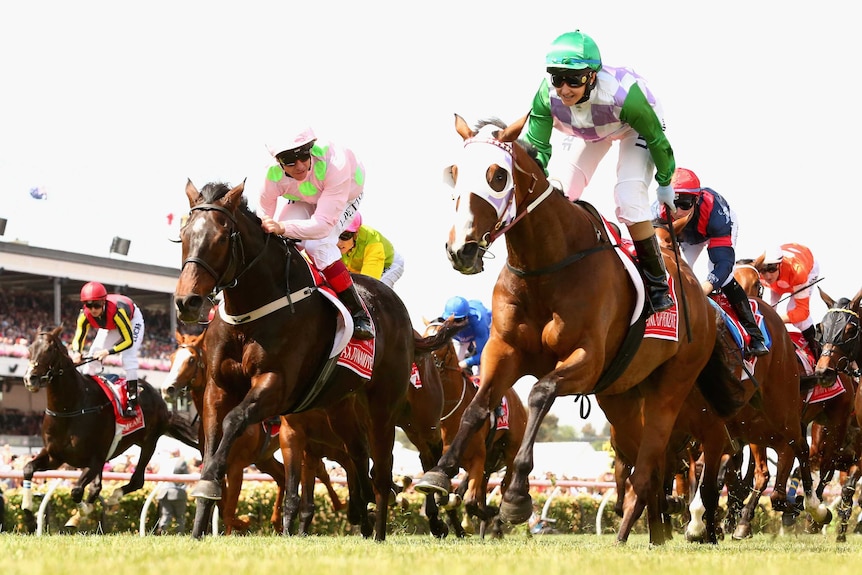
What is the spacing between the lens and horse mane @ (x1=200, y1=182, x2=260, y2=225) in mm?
6867

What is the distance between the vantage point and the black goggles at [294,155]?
7.15 meters

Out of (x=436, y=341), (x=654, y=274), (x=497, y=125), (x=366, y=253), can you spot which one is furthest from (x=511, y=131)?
(x=366, y=253)

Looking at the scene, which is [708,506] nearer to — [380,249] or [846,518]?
[846,518]

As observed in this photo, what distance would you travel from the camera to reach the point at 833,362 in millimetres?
11320

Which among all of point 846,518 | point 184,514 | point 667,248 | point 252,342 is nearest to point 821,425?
point 846,518

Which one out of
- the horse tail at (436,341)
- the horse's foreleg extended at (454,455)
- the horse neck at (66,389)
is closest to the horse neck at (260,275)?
the horse's foreleg extended at (454,455)

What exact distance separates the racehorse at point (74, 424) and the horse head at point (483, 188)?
7480 mm

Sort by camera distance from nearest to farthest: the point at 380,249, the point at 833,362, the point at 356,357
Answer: the point at 356,357
the point at 380,249
the point at 833,362

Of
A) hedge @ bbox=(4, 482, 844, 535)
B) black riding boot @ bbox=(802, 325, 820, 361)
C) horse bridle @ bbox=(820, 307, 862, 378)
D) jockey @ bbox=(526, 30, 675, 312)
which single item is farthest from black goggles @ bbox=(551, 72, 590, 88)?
hedge @ bbox=(4, 482, 844, 535)

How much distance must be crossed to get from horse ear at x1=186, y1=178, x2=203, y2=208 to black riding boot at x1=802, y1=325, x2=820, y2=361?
7480 millimetres

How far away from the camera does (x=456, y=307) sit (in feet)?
42.3

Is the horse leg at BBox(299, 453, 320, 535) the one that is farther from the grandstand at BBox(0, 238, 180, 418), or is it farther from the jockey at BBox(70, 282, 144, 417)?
the grandstand at BBox(0, 238, 180, 418)

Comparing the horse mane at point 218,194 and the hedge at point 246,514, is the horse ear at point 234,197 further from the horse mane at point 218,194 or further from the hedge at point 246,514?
the hedge at point 246,514

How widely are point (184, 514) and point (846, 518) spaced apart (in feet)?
22.4
